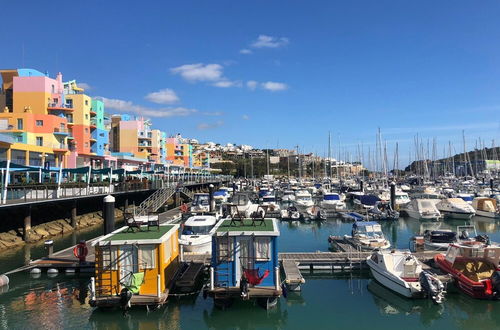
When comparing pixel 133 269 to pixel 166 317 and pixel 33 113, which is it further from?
pixel 33 113

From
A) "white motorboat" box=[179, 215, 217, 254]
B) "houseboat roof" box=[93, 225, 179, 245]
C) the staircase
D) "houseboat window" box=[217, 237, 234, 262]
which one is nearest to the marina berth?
"houseboat window" box=[217, 237, 234, 262]

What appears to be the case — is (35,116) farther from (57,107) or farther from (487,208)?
(487,208)

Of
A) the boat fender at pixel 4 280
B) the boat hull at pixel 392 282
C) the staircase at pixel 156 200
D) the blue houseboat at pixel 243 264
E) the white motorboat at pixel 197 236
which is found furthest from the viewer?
the staircase at pixel 156 200

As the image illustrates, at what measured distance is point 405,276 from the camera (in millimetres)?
21000

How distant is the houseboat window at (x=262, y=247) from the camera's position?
17734mm

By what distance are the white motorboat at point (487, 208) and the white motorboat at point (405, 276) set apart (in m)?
34.3

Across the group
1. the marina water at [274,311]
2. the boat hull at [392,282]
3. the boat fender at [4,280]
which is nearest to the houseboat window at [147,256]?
the marina water at [274,311]

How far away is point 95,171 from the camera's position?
181 feet

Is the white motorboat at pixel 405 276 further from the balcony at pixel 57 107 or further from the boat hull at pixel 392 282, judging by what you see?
the balcony at pixel 57 107

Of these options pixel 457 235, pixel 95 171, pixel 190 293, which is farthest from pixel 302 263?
pixel 95 171

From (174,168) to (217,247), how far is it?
106589 millimetres

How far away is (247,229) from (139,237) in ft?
16.2

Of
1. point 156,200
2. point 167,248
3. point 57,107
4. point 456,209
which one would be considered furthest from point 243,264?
point 57,107

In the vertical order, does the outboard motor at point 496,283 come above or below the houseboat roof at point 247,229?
below
